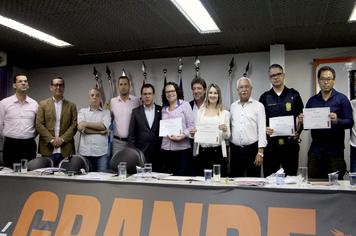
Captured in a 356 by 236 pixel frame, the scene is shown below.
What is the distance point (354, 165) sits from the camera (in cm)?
340

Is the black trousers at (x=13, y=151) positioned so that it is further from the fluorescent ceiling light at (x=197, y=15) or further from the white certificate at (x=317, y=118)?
the white certificate at (x=317, y=118)

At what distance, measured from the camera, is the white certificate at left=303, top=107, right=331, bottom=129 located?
320cm

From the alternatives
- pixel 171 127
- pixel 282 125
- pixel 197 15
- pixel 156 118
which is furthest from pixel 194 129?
pixel 197 15

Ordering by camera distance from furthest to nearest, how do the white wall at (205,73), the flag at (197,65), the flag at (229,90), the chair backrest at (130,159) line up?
the flag at (197,65), the flag at (229,90), the white wall at (205,73), the chair backrest at (130,159)

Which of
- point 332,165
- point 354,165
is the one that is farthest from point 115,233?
point 354,165

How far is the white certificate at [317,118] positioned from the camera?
3.20 metres

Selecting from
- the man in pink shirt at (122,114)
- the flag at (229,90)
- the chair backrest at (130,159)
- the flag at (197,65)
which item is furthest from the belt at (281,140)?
the flag at (197,65)

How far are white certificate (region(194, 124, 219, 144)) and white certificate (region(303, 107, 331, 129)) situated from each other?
33.0 inches

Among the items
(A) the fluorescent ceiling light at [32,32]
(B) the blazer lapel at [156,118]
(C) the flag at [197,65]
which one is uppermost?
(A) the fluorescent ceiling light at [32,32]

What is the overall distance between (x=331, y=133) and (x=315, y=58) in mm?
2296

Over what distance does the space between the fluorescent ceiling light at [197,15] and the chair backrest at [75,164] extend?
1.81 meters

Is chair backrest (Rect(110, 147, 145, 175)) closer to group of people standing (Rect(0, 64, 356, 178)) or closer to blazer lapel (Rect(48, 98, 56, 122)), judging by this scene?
group of people standing (Rect(0, 64, 356, 178))

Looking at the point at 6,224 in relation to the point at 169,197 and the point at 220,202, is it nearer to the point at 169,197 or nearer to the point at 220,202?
the point at 169,197

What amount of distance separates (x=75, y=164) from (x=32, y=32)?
245 cm
